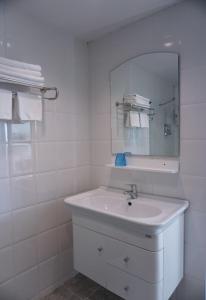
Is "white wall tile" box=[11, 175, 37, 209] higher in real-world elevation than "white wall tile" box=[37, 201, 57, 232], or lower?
higher

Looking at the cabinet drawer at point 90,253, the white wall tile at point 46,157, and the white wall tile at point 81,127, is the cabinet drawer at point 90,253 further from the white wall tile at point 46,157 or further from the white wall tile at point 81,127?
the white wall tile at point 81,127

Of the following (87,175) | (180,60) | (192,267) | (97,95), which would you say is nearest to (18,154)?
(87,175)

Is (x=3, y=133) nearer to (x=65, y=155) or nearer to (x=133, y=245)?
(x=65, y=155)

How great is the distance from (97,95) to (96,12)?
646 millimetres

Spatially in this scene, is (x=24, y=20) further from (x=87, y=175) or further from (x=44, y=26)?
(x=87, y=175)

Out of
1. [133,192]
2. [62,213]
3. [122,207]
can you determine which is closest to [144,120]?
[133,192]

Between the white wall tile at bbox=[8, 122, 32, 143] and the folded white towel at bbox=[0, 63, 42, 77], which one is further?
the white wall tile at bbox=[8, 122, 32, 143]

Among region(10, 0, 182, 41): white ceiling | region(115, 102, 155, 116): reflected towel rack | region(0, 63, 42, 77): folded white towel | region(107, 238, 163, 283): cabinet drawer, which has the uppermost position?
region(10, 0, 182, 41): white ceiling

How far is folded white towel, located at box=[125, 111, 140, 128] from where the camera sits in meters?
1.68

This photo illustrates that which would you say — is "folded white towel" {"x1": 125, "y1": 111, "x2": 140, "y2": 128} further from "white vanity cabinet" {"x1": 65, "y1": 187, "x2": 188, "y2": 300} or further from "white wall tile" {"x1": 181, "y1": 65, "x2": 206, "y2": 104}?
"white vanity cabinet" {"x1": 65, "y1": 187, "x2": 188, "y2": 300}

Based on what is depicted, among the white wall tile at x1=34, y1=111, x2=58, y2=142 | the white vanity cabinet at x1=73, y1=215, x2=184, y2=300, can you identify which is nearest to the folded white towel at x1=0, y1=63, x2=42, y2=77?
the white wall tile at x1=34, y1=111, x2=58, y2=142

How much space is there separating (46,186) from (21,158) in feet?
1.01

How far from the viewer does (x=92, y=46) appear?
1.94 metres

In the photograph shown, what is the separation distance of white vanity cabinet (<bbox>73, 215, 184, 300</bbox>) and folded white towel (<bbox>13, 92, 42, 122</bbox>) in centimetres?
77
